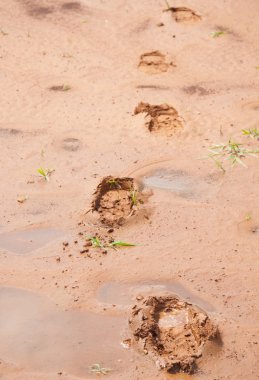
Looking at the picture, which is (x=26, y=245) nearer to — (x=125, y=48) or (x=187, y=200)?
(x=187, y=200)

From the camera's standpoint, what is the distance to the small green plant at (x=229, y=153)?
3703 mm

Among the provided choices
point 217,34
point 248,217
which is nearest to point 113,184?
point 248,217

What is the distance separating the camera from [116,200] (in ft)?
11.0

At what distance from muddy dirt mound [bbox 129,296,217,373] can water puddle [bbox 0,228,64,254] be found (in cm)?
76

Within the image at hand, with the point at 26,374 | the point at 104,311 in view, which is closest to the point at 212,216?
the point at 104,311

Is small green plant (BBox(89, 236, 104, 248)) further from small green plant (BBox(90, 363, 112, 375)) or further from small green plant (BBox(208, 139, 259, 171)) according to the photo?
small green plant (BBox(208, 139, 259, 171))

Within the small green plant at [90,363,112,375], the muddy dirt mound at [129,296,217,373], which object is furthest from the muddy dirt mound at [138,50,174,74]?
the small green plant at [90,363,112,375]

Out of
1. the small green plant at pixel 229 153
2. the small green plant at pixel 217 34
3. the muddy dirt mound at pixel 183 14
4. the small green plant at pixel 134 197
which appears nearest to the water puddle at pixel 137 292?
the small green plant at pixel 134 197

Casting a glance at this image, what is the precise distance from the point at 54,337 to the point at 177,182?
4.77 ft

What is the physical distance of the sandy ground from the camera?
260 cm

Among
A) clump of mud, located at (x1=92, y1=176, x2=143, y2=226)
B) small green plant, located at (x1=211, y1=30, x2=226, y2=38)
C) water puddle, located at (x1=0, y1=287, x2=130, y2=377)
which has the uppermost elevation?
small green plant, located at (x1=211, y1=30, x2=226, y2=38)

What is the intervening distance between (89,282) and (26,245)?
1.68ft

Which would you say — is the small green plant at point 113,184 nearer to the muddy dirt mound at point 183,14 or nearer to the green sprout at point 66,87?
the green sprout at point 66,87

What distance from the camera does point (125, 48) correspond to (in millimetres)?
5004
